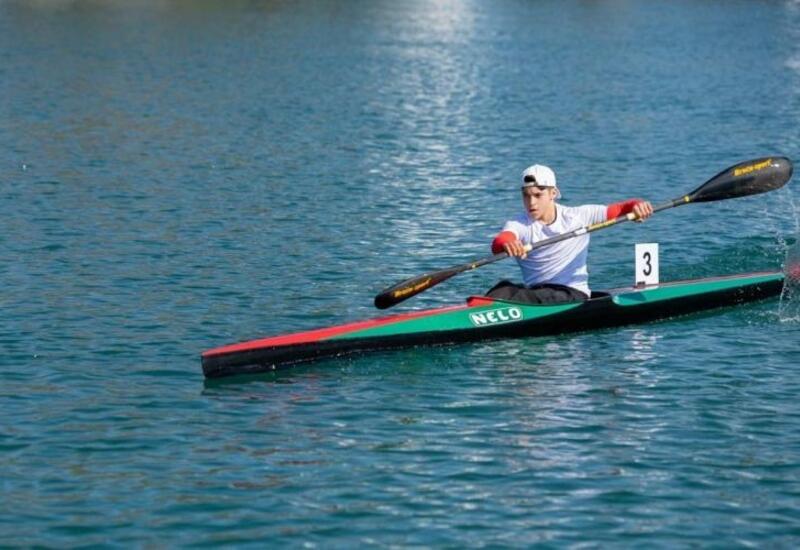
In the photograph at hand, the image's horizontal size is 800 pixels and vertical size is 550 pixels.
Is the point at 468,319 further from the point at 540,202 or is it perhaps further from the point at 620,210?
the point at 620,210

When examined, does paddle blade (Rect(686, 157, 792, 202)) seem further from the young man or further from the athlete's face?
the athlete's face

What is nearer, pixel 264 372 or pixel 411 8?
pixel 264 372

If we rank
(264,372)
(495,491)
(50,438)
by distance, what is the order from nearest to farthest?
1. (495,491)
2. (50,438)
3. (264,372)

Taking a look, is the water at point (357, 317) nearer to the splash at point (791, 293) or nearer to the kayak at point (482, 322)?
the kayak at point (482, 322)

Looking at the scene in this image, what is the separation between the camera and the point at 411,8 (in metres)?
92.0

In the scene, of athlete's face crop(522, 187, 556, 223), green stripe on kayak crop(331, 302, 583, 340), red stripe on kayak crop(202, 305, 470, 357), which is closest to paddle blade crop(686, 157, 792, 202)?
athlete's face crop(522, 187, 556, 223)

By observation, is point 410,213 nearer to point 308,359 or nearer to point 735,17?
point 308,359

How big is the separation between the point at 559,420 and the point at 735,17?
233ft

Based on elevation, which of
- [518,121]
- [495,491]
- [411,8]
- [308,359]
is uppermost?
[411,8]

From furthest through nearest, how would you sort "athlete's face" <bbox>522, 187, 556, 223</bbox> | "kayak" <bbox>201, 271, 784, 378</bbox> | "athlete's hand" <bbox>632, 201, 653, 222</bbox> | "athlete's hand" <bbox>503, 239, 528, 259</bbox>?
"athlete's hand" <bbox>632, 201, 653, 222</bbox> < "athlete's face" <bbox>522, 187, 556, 223</bbox> < "athlete's hand" <bbox>503, 239, 528, 259</bbox> < "kayak" <bbox>201, 271, 784, 378</bbox>

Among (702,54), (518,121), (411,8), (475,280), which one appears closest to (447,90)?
(518,121)

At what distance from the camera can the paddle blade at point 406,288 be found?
57.9ft

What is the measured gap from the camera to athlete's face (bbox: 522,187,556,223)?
17469 millimetres

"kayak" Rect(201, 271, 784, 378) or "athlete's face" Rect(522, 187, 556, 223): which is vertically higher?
"athlete's face" Rect(522, 187, 556, 223)
